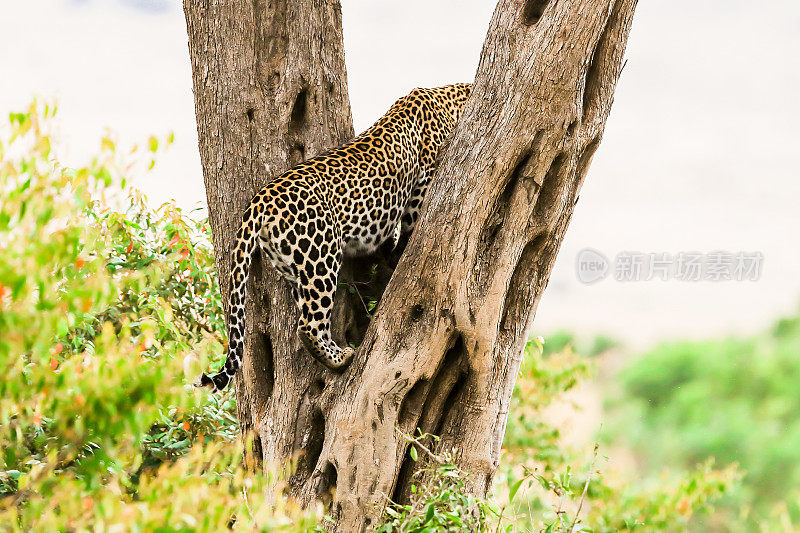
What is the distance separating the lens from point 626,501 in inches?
209

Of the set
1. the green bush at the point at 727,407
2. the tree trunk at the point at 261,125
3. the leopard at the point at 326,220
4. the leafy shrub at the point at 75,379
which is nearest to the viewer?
the leafy shrub at the point at 75,379

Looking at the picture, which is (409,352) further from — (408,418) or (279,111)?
(279,111)

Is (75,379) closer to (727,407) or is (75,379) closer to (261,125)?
(261,125)

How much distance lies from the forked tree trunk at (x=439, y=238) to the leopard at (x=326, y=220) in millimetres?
201

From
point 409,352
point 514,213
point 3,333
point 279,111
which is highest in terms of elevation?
point 279,111

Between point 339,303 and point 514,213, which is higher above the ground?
point 514,213

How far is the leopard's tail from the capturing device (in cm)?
328

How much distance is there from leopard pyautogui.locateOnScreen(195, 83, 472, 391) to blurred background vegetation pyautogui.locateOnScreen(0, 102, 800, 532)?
0.55 metres

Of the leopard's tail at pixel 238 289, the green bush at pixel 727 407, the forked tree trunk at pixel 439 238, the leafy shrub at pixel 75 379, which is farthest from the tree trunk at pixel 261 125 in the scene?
the green bush at pixel 727 407

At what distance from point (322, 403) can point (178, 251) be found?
6.42 ft

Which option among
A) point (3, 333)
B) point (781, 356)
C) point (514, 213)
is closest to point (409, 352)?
point (514, 213)

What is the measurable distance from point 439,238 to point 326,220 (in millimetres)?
474

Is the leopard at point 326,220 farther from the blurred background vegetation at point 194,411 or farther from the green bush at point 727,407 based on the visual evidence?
the green bush at point 727,407

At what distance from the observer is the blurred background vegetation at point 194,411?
1.39 metres
